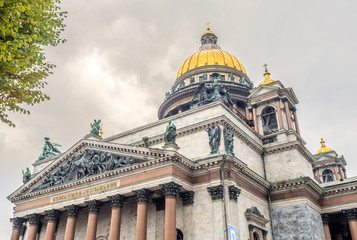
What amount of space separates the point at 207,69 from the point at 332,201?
2433 cm

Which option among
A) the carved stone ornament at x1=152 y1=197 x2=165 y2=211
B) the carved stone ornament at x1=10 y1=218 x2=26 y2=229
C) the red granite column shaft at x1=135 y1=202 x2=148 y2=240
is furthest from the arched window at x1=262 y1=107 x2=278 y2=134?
the carved stone ornament at x1=10 y1=218 x2=26 y2=229

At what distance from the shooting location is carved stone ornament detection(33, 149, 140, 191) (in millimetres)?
26195

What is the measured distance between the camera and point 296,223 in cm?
2795

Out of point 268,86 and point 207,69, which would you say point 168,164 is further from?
point 207,69

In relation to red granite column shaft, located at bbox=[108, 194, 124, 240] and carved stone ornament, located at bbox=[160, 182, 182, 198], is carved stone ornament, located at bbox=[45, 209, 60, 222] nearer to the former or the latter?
red granite column shaft, located at bbox=[108, 194, 124, 240]

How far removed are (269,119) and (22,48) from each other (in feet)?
89.4

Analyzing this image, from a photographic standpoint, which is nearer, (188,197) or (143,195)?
(143,195)

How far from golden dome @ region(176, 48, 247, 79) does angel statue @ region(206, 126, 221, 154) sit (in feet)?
78.4

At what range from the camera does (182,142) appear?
28.9 metres

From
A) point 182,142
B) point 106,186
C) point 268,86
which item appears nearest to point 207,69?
point 268,86

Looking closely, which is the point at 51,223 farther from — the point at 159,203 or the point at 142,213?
the point at 142,213

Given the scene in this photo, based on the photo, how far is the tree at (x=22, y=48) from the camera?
11.4 meters

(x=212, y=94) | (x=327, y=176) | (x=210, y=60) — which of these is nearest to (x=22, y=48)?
(x=212, y=94)

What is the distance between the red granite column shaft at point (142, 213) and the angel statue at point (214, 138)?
5.64 m
